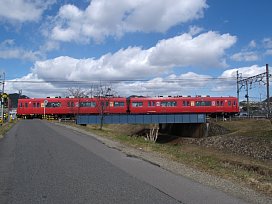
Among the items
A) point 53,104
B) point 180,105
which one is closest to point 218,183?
point 180,105

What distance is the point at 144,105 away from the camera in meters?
59.7

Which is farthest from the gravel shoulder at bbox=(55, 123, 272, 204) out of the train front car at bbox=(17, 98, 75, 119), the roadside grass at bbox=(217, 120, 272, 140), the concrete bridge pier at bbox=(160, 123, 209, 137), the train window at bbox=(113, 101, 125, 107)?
the train front car at bbox=(17, 98, 75, 119)

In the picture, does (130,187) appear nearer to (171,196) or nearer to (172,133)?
(171,196)

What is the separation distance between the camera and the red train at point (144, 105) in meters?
59.5

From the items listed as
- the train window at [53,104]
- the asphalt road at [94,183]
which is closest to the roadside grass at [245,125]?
the train window at [53,104]

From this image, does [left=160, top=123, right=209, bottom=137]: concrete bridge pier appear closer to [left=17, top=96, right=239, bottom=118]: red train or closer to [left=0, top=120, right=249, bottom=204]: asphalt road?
[left=17, top=96, right=239, bottom=118]: red train

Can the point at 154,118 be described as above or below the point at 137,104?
below

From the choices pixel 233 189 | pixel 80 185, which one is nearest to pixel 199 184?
pixel 233 189

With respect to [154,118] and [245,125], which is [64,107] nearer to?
[154,118]

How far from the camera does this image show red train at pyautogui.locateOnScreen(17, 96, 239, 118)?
59.5m

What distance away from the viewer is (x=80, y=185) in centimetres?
847

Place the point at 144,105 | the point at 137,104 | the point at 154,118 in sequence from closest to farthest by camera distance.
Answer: the point at 154,118 < the point at 144,105 < the point at 137,104

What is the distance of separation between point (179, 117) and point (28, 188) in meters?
47.4

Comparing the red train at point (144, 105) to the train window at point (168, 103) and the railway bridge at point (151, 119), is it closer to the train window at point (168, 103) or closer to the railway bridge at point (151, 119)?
the train window at point (168, 103)
